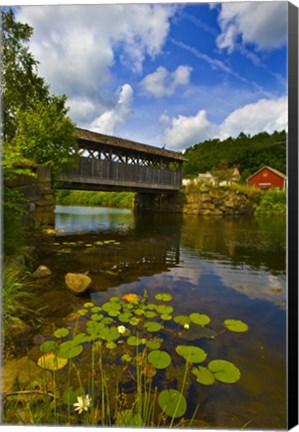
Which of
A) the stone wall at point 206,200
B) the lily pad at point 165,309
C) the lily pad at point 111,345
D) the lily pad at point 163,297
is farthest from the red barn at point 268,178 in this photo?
the lily pad at point 111,345

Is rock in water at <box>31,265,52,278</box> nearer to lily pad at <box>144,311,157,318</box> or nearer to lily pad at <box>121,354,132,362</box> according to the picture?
lily pad at <box>144,311,157,318</box>

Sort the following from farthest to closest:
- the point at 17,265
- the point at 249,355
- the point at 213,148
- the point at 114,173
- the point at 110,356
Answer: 1. the point at 213,148
2. the point at 114,173
3. the point at 17,265
4. the point at 249,355
5. the point at 110,356

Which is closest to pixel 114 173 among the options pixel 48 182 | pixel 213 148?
pixel 48 182

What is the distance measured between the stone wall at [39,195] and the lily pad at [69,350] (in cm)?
534

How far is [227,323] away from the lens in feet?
9.24

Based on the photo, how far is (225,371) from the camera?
6.52 feet

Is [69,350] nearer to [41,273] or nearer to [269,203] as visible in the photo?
[41,273]

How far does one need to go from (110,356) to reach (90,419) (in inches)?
24.1

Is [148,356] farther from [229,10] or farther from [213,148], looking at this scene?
[213,148]

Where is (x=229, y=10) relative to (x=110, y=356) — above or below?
above

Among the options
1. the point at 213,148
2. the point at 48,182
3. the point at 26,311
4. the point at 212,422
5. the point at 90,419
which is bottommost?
the point at 212,422

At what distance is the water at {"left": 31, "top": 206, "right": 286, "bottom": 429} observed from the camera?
1.73 m

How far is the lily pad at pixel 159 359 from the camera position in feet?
6.56

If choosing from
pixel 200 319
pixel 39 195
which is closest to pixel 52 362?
pixel 200 319
